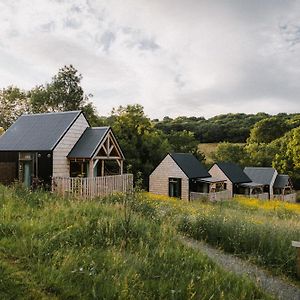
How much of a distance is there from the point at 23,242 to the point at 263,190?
43653mm

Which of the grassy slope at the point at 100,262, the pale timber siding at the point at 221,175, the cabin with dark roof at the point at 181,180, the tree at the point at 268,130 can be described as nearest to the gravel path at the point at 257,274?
the grassy slope at the point at 100,262

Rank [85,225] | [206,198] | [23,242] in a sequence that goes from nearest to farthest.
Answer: [23,242], [85,225], [206,198]

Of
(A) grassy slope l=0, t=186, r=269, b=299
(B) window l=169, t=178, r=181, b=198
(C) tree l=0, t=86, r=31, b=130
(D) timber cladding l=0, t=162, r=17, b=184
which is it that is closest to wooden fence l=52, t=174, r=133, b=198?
(D) timber cladding l=0, t=162, r=17, b=184

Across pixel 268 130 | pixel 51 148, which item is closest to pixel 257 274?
pixel 51 148

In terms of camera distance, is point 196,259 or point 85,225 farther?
point 85,225

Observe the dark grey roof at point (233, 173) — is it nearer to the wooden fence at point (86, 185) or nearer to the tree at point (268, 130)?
the wooden fence at point (86, 185)

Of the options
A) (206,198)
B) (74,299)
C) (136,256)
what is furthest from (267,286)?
(206,198)

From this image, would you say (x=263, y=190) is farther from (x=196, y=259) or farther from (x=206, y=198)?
(x=196, y=259)

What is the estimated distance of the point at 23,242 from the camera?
253 inches

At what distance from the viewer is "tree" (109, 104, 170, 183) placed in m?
35.8

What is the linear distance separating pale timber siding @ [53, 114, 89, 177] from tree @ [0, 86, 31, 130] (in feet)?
90.6

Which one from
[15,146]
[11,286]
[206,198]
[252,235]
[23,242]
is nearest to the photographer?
[11,286]

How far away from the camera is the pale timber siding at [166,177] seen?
33.7m

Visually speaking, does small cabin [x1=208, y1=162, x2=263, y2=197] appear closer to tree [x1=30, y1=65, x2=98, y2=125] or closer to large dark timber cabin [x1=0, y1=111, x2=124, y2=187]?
tree [x1=30, y1=65, x2=98, y2=125]
